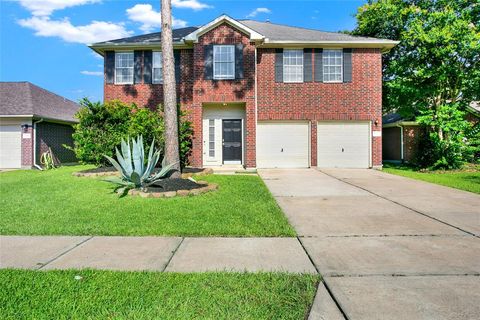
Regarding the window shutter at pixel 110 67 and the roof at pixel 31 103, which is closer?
the window shutter at pixel 110 67

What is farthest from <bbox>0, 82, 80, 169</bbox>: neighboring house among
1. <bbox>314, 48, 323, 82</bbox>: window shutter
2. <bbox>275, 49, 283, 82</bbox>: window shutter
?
<bbox>314, 48, 323, 82</bbox>: window shutter

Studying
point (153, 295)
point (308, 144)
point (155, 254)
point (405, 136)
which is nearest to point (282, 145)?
point (308, 144)

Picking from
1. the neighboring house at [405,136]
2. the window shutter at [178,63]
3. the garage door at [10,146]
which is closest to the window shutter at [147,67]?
the window shutter at [178,63]

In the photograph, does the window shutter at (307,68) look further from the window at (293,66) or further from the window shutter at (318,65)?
the window shutter at (318,65)

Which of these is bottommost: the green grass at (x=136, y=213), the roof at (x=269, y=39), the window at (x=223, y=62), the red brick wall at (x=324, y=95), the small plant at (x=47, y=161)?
the green grass at (x=136, y=213)

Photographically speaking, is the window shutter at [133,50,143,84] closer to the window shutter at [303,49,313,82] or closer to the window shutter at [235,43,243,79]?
the window shutter at [235,43,243,79]

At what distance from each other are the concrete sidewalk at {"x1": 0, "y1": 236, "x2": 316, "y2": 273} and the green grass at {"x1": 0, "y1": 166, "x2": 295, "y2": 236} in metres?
0.32

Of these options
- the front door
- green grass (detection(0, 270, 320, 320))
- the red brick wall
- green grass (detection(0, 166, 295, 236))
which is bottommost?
green grass (detection(0, 270, 320, 320))

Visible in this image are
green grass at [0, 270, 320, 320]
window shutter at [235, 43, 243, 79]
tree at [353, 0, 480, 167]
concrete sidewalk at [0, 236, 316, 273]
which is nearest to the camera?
green grass at [0, 270, 320, 320]

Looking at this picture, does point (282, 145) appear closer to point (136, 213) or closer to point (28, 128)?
point (136, 213)

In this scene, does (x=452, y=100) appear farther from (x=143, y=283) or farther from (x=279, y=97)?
(x=143, y=283)

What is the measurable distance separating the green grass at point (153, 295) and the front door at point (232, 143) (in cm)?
1159

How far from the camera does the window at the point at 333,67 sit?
14.5 metres

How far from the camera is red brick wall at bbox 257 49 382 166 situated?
1434 centimetres
